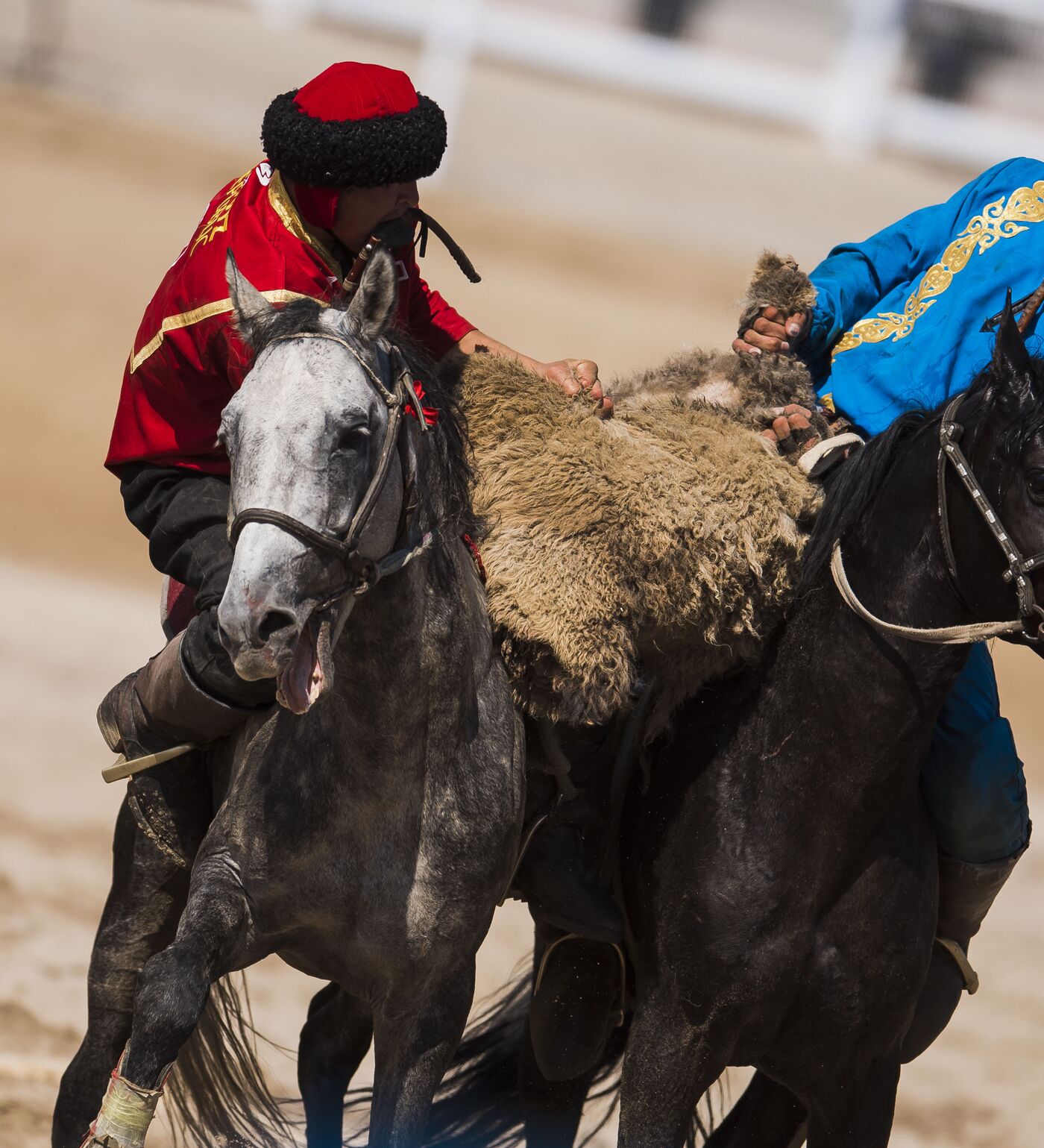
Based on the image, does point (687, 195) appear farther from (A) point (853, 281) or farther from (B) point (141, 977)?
(B) point (141, 977)

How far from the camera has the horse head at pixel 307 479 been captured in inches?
99.9

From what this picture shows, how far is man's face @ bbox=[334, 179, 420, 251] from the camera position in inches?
125

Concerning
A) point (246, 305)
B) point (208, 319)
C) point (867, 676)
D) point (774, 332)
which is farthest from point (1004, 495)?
point (208, 319)

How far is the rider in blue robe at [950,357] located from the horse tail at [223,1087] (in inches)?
62.5

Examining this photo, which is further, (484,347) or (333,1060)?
(333,1060)

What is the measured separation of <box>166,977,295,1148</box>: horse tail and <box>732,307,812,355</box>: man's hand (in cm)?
196

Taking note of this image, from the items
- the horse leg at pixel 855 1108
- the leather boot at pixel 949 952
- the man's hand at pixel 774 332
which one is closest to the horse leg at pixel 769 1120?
the leather boot at pixel 949 952

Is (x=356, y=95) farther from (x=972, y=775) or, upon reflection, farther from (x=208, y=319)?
(x=972, y=775)

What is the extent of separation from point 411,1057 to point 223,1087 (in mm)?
1165

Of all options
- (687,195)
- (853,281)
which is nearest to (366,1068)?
(853,281)

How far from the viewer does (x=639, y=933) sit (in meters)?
3.59

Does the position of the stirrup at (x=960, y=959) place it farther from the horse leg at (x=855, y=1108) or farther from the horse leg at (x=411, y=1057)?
the horse leg at (x=411, y=1057)

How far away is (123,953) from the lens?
365 centimetres

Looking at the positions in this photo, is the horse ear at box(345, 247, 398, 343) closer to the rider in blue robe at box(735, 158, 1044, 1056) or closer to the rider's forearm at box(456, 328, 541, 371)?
the rider's forearm at box(456, 328, 541, 371)
